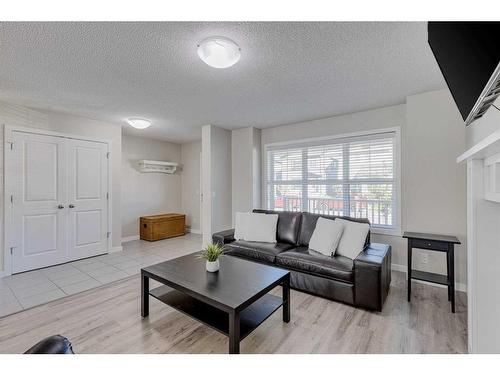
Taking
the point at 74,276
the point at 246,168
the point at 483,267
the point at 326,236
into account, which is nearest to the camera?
the point at 483,267

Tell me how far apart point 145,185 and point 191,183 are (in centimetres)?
113

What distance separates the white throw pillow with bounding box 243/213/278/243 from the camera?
3.39 metres

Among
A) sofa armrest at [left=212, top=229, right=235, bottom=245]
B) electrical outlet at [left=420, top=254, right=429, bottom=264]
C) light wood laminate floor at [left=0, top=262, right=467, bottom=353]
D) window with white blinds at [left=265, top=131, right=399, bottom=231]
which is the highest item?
window with white blinds at [left=265, top=131, right=399, bottom=231]

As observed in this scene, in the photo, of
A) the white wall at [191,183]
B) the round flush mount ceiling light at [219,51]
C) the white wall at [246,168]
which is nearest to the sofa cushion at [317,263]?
the white wall at [246,168]

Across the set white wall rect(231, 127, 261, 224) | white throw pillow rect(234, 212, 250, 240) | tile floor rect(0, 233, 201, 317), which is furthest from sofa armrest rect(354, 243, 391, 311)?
tile floor rect(0, 233, 201, 317)

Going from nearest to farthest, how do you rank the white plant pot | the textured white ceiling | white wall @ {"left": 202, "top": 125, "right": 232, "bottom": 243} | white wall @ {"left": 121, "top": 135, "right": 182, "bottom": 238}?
the textured white ceiling, the white plant pot, white wall @ {"left": 202, "top": 125, "right": 232, "bottom": 243}, white wall @ {"left": 121, "top": 135, "right": 182, "bottom": 238}

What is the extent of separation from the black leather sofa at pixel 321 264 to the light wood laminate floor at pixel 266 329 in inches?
5.7

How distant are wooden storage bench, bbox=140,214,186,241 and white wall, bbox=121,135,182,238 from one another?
0.96 feet

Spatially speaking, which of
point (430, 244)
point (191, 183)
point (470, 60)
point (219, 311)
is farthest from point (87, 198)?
point (430, 244)

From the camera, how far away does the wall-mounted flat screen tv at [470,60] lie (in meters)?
0.79

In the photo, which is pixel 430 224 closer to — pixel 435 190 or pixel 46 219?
pixel 435 190

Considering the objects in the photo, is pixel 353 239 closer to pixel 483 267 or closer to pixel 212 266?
pixel 483 267

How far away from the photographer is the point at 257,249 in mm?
3068

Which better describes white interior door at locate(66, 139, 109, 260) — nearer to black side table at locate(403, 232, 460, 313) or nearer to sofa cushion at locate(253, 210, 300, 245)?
sofa cushion at locate(253, 210, 300, 245)
